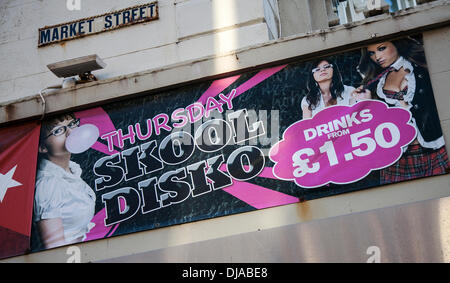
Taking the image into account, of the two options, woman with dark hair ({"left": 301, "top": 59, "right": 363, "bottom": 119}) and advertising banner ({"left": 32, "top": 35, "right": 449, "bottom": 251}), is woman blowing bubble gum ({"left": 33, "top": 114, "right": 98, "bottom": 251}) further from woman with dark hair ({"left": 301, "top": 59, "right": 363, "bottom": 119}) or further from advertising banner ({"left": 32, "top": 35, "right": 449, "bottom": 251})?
woman with dark hair ({"left": 301, "top": 59, "right": 363, "bottom": 119})

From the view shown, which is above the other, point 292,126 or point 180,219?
point 292,126

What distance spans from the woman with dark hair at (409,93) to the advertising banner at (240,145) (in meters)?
0.01

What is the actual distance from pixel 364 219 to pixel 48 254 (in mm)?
3805

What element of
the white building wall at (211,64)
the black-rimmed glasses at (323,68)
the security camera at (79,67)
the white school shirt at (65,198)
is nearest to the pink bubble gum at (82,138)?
the white school shirt at (65,198)

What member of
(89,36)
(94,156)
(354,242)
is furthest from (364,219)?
(89,36)

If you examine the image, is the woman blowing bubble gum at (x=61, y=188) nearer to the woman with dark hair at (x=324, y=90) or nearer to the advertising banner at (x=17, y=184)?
the advertising banner at (x=17, y=184)

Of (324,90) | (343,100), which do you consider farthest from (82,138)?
(343,100)

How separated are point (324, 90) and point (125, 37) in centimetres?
309

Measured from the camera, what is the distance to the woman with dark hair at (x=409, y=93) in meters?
6.19

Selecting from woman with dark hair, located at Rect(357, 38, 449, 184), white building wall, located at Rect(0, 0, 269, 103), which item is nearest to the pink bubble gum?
white building wall, located at Rect(0, 0, 269, 103)

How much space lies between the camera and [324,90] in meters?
6.89

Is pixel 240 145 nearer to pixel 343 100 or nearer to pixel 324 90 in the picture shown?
pixel 324 90

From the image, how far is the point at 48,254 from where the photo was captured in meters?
7.03
